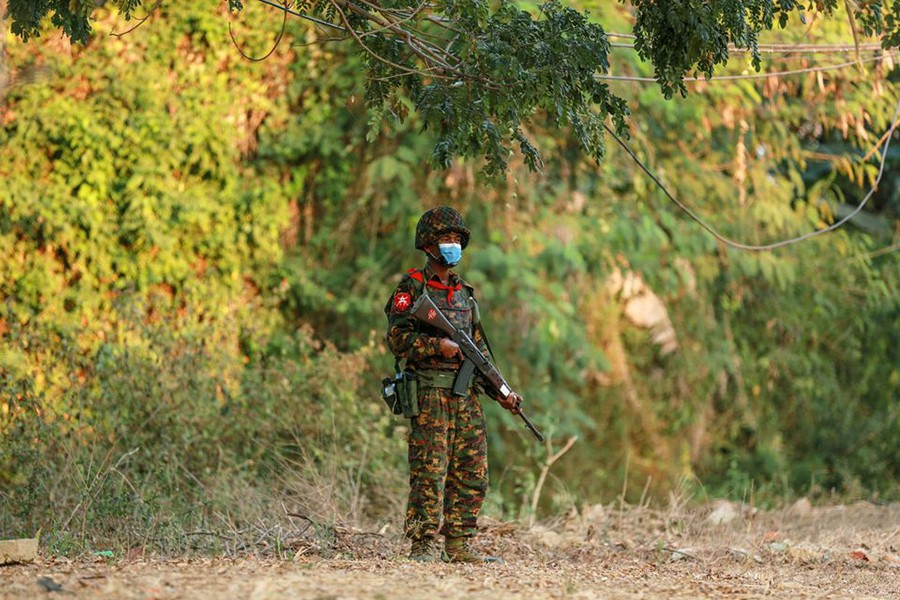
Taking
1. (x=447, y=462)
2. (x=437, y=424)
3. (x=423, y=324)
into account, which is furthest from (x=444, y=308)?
(x=447, y=462)

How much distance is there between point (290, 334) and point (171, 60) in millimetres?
2715

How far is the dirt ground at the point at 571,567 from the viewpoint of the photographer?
497 cm

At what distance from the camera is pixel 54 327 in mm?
9945

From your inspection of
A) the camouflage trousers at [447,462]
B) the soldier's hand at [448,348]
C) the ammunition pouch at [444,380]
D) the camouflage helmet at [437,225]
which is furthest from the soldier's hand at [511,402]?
the camouflage helmet at [437,225]

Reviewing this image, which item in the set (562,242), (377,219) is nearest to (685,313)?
(562,242)

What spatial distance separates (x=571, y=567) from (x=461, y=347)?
1250mm

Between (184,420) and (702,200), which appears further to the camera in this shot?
(702,200)

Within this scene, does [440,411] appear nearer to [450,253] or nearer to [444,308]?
[444,308]

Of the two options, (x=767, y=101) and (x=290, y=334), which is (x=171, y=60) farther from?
(x=767, y=101)

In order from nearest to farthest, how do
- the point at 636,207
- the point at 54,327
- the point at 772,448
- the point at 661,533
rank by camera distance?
the point at 661,533 < the point at 54,327 < the point at 636,207 < the point at 772,448

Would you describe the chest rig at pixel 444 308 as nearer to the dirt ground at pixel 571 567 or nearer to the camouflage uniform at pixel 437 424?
the camouflage uniform at pixel 437 424

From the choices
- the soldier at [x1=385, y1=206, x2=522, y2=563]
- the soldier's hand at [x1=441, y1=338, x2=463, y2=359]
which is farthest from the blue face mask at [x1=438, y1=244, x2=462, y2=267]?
the soldier's hand at [x1=441, y1=338, x2=463, y2=359]

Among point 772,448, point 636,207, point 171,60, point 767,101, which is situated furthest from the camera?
point 772,448

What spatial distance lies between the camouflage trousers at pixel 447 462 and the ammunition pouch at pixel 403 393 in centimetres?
4
